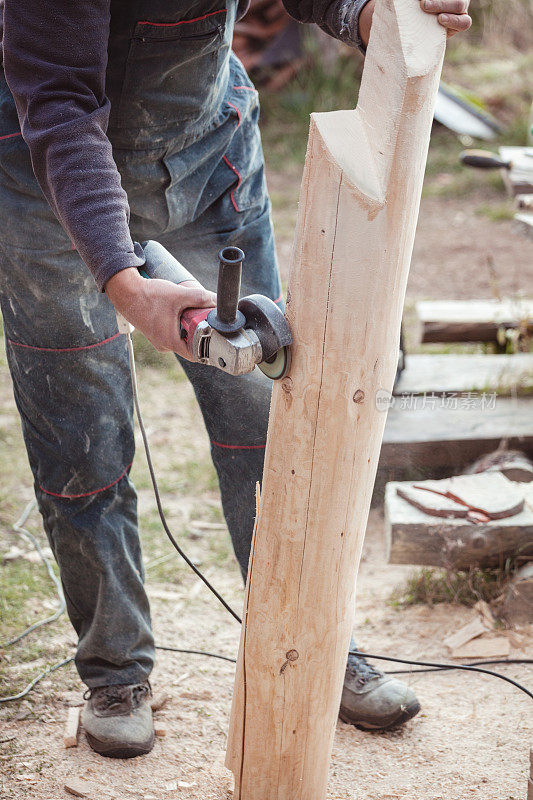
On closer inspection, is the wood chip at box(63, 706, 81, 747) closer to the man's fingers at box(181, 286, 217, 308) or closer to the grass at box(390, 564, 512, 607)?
the grass at box(390, 564, 512, 607)

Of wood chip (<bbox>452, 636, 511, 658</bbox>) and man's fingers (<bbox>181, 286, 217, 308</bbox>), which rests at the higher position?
man's fingers (<bbox>181, 286, 217, 308</bbox>)

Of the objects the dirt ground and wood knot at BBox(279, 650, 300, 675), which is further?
the dirt ground

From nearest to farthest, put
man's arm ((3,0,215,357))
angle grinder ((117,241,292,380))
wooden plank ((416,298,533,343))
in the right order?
angle grinder ((117,241,292,380)), man's arm ((3,0,215,357)), wooden plank ((416,298,533,343))

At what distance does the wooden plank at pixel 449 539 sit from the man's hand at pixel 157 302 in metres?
1.35

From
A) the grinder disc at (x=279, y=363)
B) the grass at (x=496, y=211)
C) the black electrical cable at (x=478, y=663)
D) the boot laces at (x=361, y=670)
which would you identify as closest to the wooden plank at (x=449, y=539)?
the black electrical cable at (x=478, y=663)

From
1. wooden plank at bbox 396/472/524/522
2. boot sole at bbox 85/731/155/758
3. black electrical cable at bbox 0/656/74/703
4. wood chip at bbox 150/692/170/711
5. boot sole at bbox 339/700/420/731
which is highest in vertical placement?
wooden plank at bbox 396/472/524/522

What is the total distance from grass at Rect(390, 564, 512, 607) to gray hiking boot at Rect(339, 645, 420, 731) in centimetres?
61

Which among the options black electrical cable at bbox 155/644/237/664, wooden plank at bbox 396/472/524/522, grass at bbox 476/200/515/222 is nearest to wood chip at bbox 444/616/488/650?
wooden plank at bbox 396/472/524/522

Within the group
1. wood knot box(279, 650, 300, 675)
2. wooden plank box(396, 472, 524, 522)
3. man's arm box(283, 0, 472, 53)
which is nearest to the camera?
wood knot box(279, 650, 300, 675)

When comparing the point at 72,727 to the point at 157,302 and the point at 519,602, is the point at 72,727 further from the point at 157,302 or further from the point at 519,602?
the point at 519,602

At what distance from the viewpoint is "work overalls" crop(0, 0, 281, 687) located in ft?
5.63

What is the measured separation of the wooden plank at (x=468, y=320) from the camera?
3.77m

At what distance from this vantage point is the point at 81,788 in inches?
75.2

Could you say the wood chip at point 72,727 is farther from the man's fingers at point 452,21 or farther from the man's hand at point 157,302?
the man's fingers at point 452,21
